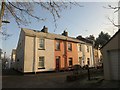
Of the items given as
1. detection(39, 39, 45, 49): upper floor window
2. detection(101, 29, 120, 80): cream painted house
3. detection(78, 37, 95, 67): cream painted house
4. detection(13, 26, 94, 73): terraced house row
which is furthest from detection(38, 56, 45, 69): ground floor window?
detection(101, 29, 120, 80): cream painted house

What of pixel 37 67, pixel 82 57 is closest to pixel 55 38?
pixel 37 67

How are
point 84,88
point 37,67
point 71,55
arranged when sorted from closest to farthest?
point 84,88
point 37,67
point 71,55

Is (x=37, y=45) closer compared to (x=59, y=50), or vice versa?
(x=37, y=45)

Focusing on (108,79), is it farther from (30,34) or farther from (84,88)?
(30,34)

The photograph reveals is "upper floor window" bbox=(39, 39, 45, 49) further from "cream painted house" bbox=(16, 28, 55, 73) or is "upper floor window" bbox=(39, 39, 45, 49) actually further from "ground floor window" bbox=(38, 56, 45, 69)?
"ground floor window" bbox=(38, 56, 45, 69)

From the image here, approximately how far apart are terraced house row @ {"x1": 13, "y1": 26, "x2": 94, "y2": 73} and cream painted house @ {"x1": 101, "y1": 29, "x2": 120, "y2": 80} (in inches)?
520

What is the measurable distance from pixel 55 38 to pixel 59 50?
2.44 m

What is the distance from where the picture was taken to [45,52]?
24656 millimetres

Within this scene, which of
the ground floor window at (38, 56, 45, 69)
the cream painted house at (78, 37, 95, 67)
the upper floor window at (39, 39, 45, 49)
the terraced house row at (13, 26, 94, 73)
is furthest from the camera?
the cream painted house at (78, 37, 95, 67)

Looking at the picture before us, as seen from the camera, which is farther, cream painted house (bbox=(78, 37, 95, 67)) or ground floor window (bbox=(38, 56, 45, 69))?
cream painted house (bbox=(78, 37, 95, 67))

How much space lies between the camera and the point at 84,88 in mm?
10047

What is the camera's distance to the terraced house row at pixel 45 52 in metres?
22.5

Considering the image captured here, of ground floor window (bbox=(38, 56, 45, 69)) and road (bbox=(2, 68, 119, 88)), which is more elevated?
ground floor window (bbox=(38, 56, 45, 69))

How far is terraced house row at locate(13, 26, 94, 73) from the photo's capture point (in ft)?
73.7
